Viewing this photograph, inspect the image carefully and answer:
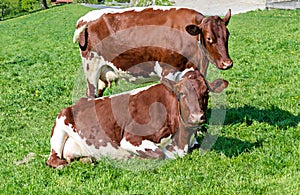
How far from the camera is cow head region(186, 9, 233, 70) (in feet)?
22.0

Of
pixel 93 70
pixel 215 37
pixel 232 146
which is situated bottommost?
pixel 232 146

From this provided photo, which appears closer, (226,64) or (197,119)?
(197,119)

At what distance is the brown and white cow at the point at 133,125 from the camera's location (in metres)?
5.80

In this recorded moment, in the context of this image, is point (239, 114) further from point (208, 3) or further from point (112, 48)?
point (208, 3)

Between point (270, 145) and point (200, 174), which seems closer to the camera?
point (200, 174)

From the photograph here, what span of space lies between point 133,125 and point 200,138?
1320 mm

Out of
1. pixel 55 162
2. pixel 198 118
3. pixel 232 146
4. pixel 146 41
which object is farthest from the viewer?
pixel 146 41

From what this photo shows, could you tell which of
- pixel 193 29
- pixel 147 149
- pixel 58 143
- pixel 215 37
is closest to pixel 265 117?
pixel 215 37

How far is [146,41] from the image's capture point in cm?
753

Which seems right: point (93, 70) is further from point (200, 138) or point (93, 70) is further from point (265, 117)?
point (265, 117)

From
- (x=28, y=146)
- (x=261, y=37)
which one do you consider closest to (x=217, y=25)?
Result: (x=28, y=146)

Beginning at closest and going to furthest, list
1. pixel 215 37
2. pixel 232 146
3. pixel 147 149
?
1. pixel 147 149
2. pixel 232 146
3. pixel 215 37

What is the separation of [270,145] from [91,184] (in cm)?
245

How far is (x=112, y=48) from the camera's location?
26.0 feet
